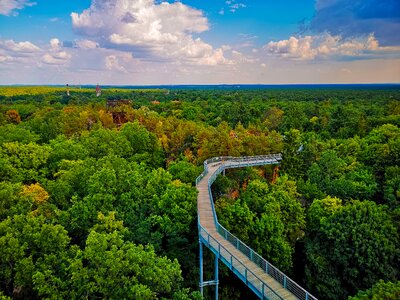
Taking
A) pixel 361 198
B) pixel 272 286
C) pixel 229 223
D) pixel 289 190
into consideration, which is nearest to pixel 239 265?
pixel 272 286

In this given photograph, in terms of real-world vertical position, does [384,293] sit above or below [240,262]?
above

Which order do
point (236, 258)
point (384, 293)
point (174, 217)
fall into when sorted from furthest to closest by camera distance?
point (174, 217), point (236, 258), point (384, 293)

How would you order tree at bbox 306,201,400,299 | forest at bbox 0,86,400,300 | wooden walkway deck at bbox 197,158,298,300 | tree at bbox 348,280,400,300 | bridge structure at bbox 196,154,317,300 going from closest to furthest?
tree at bbox 348,280,400,300
forest at bbox 0,86,400,300
bridge structure at bbox 196,154,317,300
wooden walkway deck at bbox 197,158,298,300
tree at bbox 306,201,400,299

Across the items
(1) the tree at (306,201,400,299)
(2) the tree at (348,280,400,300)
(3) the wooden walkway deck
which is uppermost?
(2) the tree at (348,280,400,300)

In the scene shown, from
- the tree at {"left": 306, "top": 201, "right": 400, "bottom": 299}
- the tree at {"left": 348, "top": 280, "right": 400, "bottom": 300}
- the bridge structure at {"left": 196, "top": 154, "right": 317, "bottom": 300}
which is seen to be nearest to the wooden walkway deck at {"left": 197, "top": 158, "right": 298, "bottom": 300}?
the bridge structure at {"left": 196, "top": 154, "right": 317, "bottom": 300}

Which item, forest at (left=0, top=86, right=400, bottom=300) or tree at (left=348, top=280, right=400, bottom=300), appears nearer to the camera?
tree at (left=348, top=280, right=400, bottom=300)

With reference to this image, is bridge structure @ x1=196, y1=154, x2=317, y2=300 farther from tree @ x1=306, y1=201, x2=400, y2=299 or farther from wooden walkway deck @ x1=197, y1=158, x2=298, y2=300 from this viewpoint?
tree @ x1=306, y1=201, x2=400, y2=299

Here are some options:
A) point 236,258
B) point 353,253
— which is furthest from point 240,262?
point 353,253

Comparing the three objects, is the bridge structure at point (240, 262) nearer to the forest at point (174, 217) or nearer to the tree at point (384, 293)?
the forest at point (174, 217)

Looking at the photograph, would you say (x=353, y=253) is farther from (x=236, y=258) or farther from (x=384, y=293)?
(x=236, y=258)
